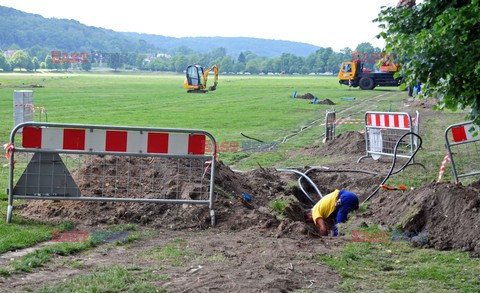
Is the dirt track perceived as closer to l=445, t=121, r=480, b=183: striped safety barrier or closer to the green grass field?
the green grass field

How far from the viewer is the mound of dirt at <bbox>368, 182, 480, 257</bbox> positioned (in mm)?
8039

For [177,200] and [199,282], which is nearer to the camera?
[199,282]

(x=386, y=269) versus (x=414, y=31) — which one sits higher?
(x=414, y=31)

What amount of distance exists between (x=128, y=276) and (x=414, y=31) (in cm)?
478

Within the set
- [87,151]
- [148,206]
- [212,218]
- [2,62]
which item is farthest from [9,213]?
[2,62]

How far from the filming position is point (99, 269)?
21.7ft

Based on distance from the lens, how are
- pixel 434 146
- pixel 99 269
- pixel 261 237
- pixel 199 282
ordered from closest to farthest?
pixel 199 282, pixel 99 269, pixel 261 237, pixel 434 146

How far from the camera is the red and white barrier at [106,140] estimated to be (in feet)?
28.8

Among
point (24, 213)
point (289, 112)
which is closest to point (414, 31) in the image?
point (24, 213)

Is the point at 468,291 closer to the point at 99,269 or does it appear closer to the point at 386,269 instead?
the point at 386,269

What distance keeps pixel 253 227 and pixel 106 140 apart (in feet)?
7.28

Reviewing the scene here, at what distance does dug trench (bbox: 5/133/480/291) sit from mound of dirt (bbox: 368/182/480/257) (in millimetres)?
12

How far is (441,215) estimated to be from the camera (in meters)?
8.68

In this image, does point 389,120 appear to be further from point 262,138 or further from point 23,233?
point 23,233
